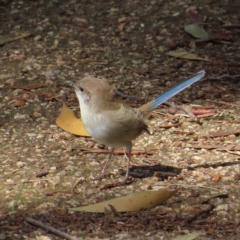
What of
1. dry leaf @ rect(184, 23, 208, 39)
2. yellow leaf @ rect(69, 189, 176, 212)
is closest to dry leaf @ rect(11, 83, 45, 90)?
dry leaf @ rect(184, 23, 208, 39)

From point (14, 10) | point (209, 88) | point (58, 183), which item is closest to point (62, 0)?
point (14, 10)

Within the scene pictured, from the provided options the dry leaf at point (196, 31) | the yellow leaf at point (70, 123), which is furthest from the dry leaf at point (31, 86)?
the dry leaf at point (196, 31)

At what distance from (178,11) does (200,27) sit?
0.50 m

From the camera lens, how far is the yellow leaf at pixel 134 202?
16.3 feet

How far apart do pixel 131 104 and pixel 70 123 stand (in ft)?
2.56

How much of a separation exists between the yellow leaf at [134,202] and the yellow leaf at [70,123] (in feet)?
4.36

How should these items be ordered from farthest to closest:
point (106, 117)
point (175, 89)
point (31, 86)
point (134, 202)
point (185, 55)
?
point (185, 55) < point (31, 86) < point (175, 89) < point (106, 117) < point (134, 202)

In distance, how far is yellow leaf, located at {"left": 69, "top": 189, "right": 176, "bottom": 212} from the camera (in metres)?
4.97

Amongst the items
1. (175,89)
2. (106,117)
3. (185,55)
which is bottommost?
(185,55)

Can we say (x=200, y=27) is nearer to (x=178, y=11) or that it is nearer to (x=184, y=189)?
(x=178, y=11)

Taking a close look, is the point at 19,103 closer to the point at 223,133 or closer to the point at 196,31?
the point at 223,133

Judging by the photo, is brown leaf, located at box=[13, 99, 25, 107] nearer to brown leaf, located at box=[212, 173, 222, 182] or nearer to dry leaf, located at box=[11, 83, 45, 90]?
dry leaf, located at box=[11, 83, 45, 90]

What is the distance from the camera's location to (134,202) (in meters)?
5.05

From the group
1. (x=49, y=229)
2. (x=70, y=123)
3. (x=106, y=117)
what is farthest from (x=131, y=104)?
(x=49, y=229)
